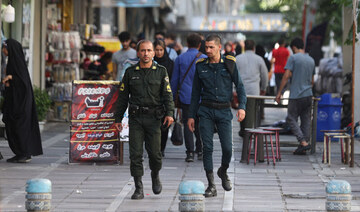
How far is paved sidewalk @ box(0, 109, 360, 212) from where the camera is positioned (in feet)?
30.2

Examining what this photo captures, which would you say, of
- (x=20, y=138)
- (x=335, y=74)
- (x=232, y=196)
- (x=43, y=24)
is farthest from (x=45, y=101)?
(x=335, y=74)

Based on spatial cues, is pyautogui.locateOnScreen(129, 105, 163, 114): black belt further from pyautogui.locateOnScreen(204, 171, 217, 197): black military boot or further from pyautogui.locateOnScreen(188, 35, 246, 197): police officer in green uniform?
pyautogui.locateOnScreen(204, 171, 217, 197): black military boot

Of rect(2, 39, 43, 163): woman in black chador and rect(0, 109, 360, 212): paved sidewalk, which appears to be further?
rect(2, 39, 43, 163): woman in black chador

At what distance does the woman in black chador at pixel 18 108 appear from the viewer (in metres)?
12.5

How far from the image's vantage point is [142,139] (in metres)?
9.70

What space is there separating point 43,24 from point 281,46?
7618 mm

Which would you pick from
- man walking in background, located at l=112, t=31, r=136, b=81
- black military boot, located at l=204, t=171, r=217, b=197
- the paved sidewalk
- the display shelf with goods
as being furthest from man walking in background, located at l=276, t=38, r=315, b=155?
the display shelf with goods

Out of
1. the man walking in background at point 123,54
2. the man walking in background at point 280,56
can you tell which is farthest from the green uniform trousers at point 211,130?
the man walking in background at point 280,56

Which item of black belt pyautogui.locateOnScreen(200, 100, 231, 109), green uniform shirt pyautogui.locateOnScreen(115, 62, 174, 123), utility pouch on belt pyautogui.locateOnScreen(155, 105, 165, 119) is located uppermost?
green uniform shirt pyautogui.locateOnScreen(115, 62, 174, 123)

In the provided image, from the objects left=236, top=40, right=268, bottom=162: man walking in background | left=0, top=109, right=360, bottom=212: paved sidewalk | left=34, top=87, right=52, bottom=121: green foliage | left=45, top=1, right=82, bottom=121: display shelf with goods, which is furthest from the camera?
left=45, top=1, right=82, bottom=121: display shelf with goods

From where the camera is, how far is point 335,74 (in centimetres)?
2644

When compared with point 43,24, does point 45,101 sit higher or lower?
lower

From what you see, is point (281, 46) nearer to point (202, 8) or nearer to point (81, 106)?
point (81, 106)

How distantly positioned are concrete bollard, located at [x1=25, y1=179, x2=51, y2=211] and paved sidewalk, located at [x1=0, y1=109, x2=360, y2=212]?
4.27 feet
